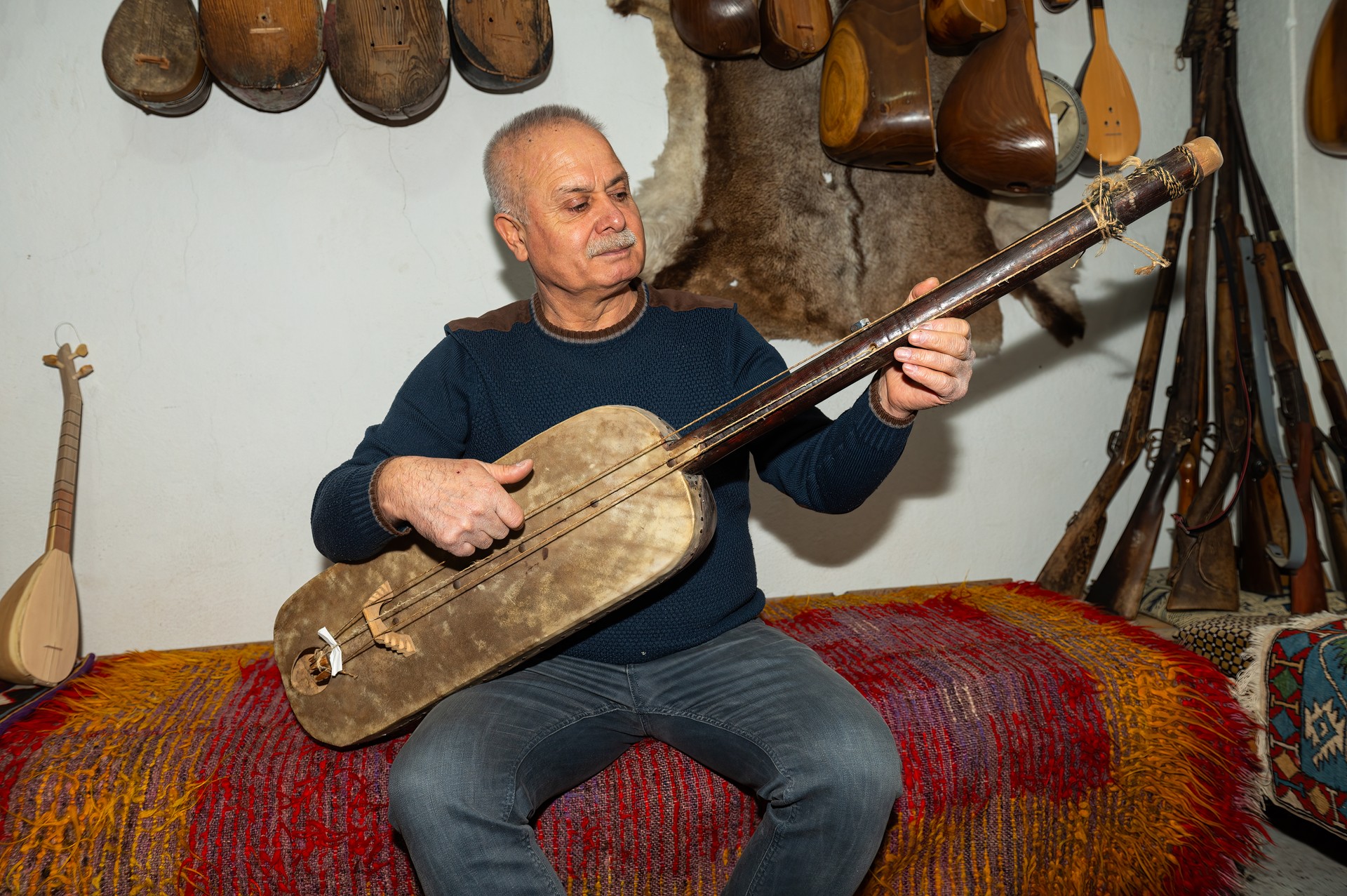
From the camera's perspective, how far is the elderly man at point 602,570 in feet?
4.13

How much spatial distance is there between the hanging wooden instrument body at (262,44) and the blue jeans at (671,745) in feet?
4.55

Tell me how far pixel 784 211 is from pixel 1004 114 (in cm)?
59

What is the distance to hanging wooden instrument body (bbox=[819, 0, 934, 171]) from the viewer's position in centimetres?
216

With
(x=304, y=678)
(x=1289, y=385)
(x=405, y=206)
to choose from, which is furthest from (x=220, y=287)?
(x=1289, y=385)

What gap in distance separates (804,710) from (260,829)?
0.92 meters

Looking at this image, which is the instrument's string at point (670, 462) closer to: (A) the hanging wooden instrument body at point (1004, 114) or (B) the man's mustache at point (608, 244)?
(B) the man's mustache at point (608, 244)

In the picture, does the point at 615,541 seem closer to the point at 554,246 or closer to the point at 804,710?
the point at 804,710

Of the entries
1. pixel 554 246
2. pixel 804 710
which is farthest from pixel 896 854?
pixel 554 246

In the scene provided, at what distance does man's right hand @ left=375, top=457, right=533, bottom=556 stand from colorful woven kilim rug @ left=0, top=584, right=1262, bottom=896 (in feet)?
1.61

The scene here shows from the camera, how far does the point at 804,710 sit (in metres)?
1.35

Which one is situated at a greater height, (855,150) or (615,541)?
(855,150)

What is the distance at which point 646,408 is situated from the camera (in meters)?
1.63

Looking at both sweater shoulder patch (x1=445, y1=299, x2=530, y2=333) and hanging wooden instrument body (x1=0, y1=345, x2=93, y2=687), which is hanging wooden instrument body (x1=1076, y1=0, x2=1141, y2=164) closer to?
sweater shoulder patch (x1=445, y1=299, x2=530, y2=333)

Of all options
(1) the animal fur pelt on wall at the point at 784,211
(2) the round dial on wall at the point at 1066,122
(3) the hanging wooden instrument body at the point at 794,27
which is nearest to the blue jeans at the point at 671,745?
(1) the animal fur pelt on wall at the point at 784,211
